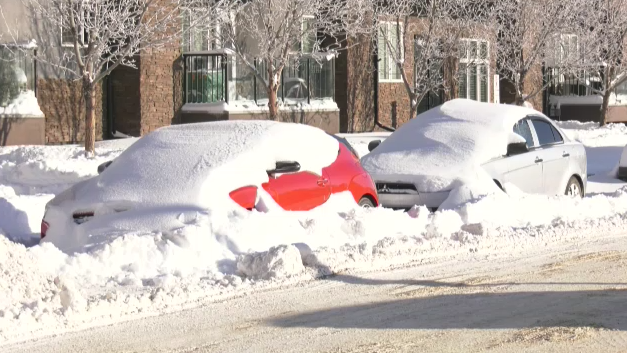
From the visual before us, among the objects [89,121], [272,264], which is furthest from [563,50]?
[272,264]

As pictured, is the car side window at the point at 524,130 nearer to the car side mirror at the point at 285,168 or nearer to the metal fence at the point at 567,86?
the car side mirror at the point at 285,168

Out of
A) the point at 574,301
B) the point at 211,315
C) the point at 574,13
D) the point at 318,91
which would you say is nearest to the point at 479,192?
the point at 574,301

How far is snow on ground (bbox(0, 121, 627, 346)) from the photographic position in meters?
8.63

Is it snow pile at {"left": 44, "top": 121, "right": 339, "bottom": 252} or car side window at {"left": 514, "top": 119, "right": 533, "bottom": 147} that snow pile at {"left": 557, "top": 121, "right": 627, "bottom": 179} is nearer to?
car side window at {"left": 514, "top": 119, "right": 533, "bottom": 147}

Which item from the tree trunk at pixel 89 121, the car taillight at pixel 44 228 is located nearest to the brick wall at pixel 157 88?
the tree trunk at pixel 89 121

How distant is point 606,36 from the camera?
35.8 meters

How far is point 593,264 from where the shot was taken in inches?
440

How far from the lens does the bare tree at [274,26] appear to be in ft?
78.7

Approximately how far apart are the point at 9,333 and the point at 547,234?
6.85m

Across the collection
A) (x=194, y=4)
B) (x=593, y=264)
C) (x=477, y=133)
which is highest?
(x=194, y=4)

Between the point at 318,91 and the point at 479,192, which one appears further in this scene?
the point at 318,91

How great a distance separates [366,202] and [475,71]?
25497 mm

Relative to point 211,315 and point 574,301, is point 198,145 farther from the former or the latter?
point 574,301

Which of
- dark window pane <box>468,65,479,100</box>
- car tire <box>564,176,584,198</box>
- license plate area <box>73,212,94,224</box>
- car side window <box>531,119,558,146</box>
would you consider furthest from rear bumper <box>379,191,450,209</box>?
dark window pane <box>468,65,479,100</box>
